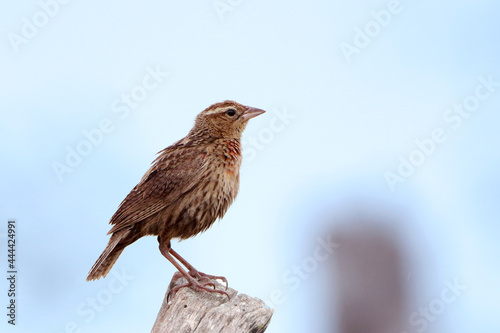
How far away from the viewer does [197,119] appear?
8.18 m

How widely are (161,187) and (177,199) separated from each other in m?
0.19

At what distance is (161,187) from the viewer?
726cm

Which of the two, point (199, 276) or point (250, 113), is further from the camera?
point (250, 113)

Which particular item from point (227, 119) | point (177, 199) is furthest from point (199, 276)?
point (227, 119)

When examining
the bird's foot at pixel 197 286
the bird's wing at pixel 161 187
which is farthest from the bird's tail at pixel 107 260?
the bird's foot at pixel 197 286

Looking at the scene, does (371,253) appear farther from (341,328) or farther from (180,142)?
(180,142)

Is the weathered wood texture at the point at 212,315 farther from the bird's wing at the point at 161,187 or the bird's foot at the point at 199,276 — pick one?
the bird's wing at the point at 161,187

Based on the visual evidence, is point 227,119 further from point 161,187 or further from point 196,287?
point 196,287

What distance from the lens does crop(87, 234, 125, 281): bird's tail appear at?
681 centimetres

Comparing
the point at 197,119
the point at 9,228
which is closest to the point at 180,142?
the point at 197,119

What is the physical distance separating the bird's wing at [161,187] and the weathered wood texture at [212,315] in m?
1.26

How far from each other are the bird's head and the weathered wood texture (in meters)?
2.30

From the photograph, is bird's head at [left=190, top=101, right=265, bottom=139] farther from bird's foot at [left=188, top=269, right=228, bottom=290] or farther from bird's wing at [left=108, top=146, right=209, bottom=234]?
bird's foot at [left=188, top=269, right=228, bottom=290]

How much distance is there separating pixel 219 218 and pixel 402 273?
4.09 meters
